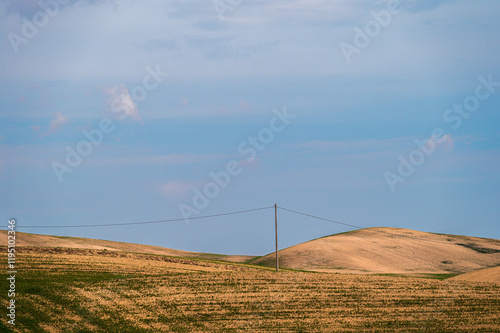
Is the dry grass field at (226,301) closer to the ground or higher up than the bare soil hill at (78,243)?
closer to the ground

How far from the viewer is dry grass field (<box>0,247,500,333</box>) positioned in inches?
1340

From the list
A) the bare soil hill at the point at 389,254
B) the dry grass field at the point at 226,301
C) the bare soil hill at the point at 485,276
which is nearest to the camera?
the dry grass field at the point at 226,301

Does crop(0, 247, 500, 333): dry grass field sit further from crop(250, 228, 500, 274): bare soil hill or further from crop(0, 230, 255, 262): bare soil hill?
crop(250, 228, 500, 274): bare soil hill

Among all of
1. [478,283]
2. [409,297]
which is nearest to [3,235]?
[409,297]

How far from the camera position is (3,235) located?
66.4 meters

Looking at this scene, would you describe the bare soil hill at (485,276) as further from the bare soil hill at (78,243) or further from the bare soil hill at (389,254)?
the bare soil hill at (78,243)

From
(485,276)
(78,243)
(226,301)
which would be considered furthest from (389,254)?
(226,301)

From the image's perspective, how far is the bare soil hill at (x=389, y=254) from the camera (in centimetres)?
7125

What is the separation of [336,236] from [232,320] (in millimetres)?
55172

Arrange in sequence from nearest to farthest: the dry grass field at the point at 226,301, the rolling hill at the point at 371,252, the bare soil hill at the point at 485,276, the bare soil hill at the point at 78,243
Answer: the dry grass field at the point at 226,301
the bare soil hill at the point at 485,276
the bare soil hill at the point at 78,243
the rolling hill at the point at 371,252

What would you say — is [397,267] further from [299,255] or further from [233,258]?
[233,258]

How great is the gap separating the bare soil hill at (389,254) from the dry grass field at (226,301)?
727 inches

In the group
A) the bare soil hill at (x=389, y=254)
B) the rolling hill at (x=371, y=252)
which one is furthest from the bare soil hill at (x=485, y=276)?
the bare soil hill at (x=389, y=254)

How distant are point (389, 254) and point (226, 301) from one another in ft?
141
